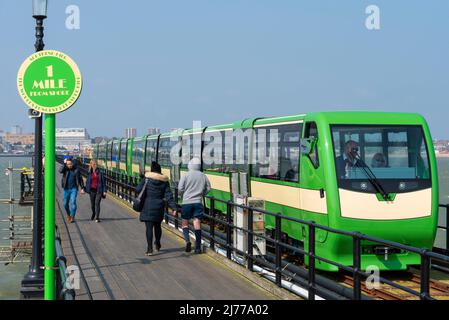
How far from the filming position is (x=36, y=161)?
11297 mm

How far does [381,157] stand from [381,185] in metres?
0.69

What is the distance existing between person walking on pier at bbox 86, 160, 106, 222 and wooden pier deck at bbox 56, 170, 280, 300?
92.7 inches

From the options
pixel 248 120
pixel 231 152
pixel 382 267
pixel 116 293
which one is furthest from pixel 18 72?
pixel 231 152

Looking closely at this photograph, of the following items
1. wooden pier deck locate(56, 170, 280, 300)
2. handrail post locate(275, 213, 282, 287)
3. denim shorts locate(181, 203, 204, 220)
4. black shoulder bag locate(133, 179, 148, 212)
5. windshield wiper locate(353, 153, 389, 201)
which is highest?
windshield wiper locate(353, 153, 389, 201)

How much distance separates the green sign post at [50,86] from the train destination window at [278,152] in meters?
7.27

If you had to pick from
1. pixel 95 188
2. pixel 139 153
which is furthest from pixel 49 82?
pixel 139 153

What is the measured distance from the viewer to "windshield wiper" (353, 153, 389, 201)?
11.7 meters

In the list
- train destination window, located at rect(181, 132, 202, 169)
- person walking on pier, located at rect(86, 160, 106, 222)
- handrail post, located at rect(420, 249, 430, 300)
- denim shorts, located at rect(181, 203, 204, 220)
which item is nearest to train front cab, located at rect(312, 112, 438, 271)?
denim shorts, located at rect(181, 203, 204, 220)

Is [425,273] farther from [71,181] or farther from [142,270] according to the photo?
[71,181]

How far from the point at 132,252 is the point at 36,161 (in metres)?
2.76

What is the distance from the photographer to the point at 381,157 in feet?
40.1

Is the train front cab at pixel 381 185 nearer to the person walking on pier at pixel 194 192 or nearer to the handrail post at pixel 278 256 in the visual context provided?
the handrail post at pixel 278 256

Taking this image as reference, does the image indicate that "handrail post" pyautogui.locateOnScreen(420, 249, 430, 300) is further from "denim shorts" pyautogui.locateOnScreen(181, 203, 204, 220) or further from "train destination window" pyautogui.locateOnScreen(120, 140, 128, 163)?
"train destination window" pyautogui.locateOnScreen(120, 140, 128, 163)

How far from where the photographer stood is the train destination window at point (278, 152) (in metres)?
13.4
